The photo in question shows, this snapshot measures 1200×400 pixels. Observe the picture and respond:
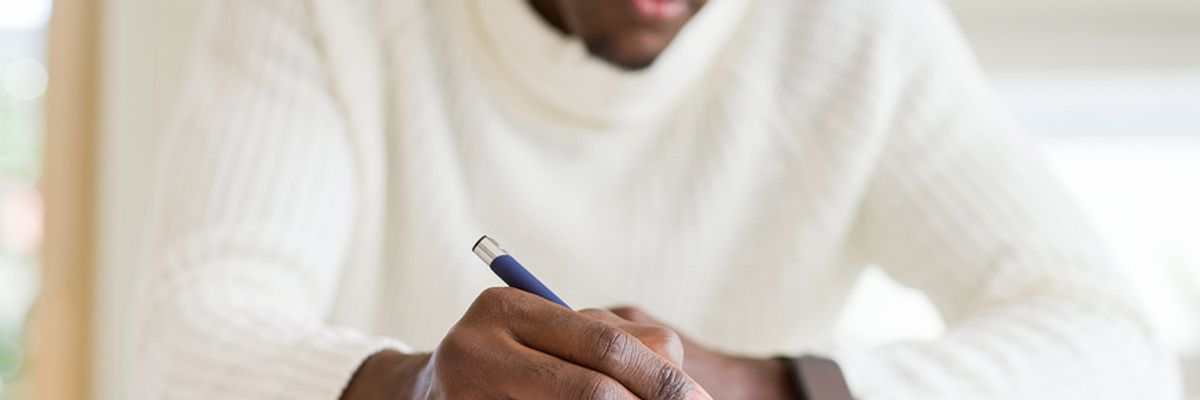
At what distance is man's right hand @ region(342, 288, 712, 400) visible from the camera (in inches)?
18.3

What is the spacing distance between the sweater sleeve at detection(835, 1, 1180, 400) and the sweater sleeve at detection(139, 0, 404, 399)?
0.96 feet

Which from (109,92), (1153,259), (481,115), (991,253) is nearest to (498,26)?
(481,115)

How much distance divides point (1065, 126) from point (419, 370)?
0.88m

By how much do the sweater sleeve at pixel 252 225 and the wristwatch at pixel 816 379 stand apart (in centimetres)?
19

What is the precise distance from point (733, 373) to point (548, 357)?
198mm

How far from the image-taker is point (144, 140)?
3.90ft

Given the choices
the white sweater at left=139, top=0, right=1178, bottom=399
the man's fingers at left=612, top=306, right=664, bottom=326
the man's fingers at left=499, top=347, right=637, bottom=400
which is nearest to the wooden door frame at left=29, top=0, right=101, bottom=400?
the white sweater at left=139, top=0, right=1178, bottom=399

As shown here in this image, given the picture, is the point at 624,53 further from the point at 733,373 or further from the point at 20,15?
the point at 20,15

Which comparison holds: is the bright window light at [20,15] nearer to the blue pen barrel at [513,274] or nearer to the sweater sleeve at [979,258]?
the sweater sleeve at [979,258]

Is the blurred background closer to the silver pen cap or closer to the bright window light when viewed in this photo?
the bright window light

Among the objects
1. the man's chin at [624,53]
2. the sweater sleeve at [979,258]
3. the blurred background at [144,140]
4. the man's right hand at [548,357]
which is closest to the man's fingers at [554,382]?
the man's right hand at [548,357]

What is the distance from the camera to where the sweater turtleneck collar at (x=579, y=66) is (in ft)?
2.89

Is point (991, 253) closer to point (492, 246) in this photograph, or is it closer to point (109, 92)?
point (492, 246)

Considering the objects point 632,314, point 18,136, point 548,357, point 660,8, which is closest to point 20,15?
point 18,136
